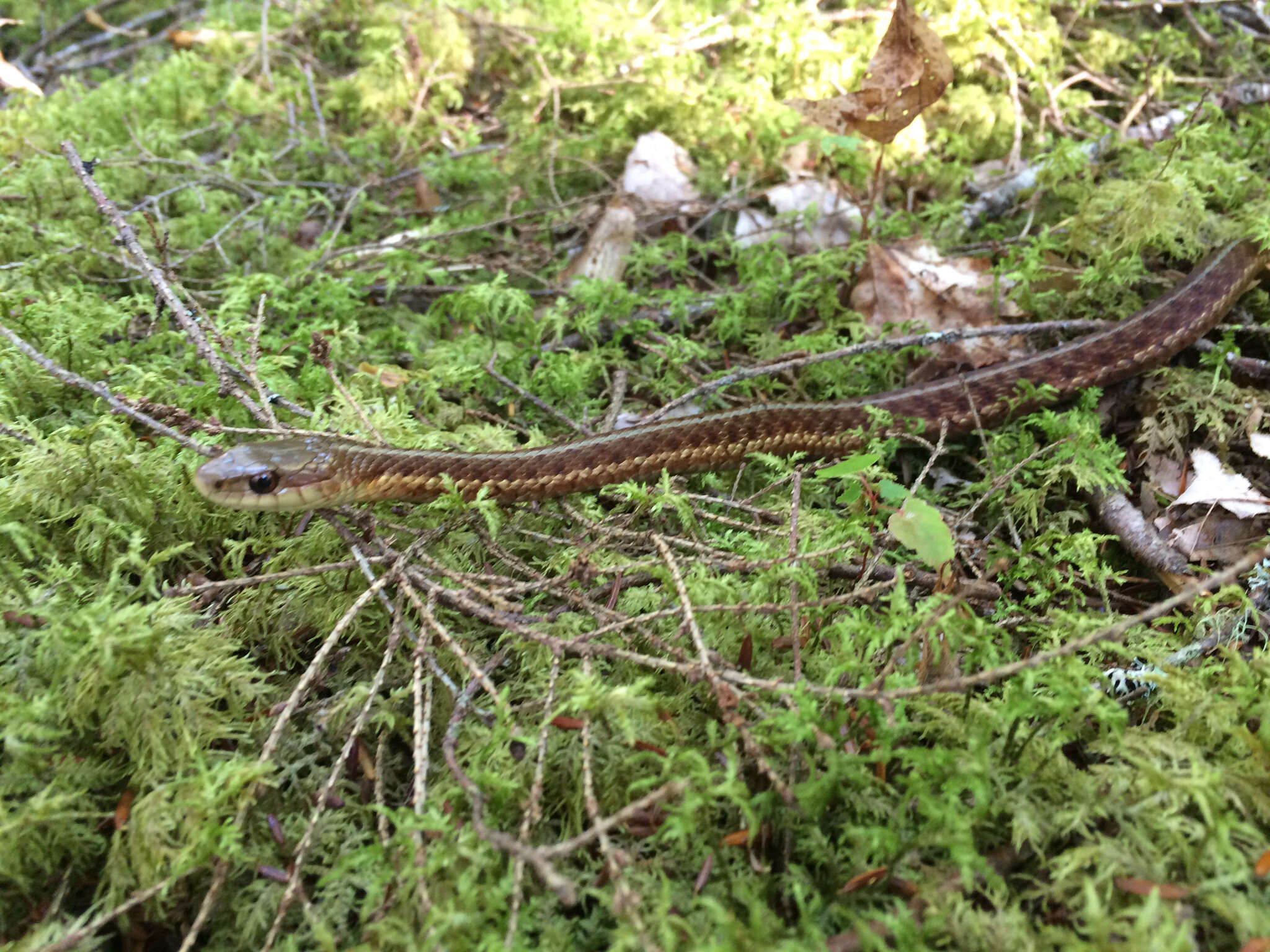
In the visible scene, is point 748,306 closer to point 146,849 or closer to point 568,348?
point 568,348

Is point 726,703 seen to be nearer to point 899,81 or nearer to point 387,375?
point 387,375

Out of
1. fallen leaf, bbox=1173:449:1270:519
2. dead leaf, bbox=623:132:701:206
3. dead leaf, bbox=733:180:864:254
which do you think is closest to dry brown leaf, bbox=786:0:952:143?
dead leaf, bbox=733:180:864:254

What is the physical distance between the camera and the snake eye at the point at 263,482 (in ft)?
8.14

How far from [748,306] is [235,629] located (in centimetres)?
292

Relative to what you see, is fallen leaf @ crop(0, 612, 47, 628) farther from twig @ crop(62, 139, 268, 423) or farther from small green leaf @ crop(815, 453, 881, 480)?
small green leaf @ crop(815, 453, 881, 480)

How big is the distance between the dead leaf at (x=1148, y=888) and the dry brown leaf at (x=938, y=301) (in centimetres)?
256

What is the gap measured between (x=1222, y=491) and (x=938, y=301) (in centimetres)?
160

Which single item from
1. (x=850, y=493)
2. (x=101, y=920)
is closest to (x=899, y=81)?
(x=850, y=493)

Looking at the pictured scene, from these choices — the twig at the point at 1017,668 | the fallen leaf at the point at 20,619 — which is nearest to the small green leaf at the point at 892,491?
the twig at the point at 1017,668

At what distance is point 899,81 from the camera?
3.56m

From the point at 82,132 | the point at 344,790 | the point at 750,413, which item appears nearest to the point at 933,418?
the point at 750,413

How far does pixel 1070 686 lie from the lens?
1.82 m

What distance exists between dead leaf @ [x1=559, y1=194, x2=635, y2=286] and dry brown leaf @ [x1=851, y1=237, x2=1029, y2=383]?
139cm

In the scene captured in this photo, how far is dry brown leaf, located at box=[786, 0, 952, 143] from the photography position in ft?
Answer: 11.5
